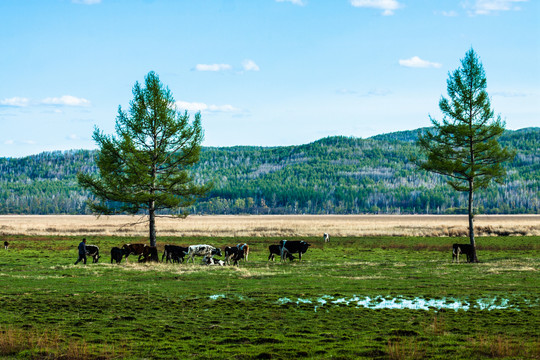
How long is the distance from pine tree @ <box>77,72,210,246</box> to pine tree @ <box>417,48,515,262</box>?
17.5 metres

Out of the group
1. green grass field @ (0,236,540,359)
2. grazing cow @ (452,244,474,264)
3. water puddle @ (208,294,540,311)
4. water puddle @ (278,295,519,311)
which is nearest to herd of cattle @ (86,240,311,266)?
green grass field @ (0,236,540,359)

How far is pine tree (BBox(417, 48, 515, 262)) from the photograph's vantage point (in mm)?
40656

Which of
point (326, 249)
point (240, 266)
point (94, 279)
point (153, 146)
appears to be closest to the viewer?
point (94, 279)

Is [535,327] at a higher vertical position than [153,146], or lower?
lower

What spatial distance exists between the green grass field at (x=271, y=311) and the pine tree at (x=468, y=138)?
313 inches

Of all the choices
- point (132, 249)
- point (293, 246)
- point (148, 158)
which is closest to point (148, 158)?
point (148, 158)

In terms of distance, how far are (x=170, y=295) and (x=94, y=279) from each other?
6937 mm

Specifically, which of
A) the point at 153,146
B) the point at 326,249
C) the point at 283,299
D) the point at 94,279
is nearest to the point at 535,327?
the point at 283,299

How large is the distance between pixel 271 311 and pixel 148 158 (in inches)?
921

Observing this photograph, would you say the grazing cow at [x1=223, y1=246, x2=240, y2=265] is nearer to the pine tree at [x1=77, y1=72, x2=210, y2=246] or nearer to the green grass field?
the green grass field

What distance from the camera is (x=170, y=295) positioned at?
22.0m

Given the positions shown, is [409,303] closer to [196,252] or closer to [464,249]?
[196,252]

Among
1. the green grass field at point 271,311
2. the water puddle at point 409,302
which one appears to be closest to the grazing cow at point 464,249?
the green grass field at point 271,311

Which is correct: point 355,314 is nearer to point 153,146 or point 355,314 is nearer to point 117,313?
point 117,313
